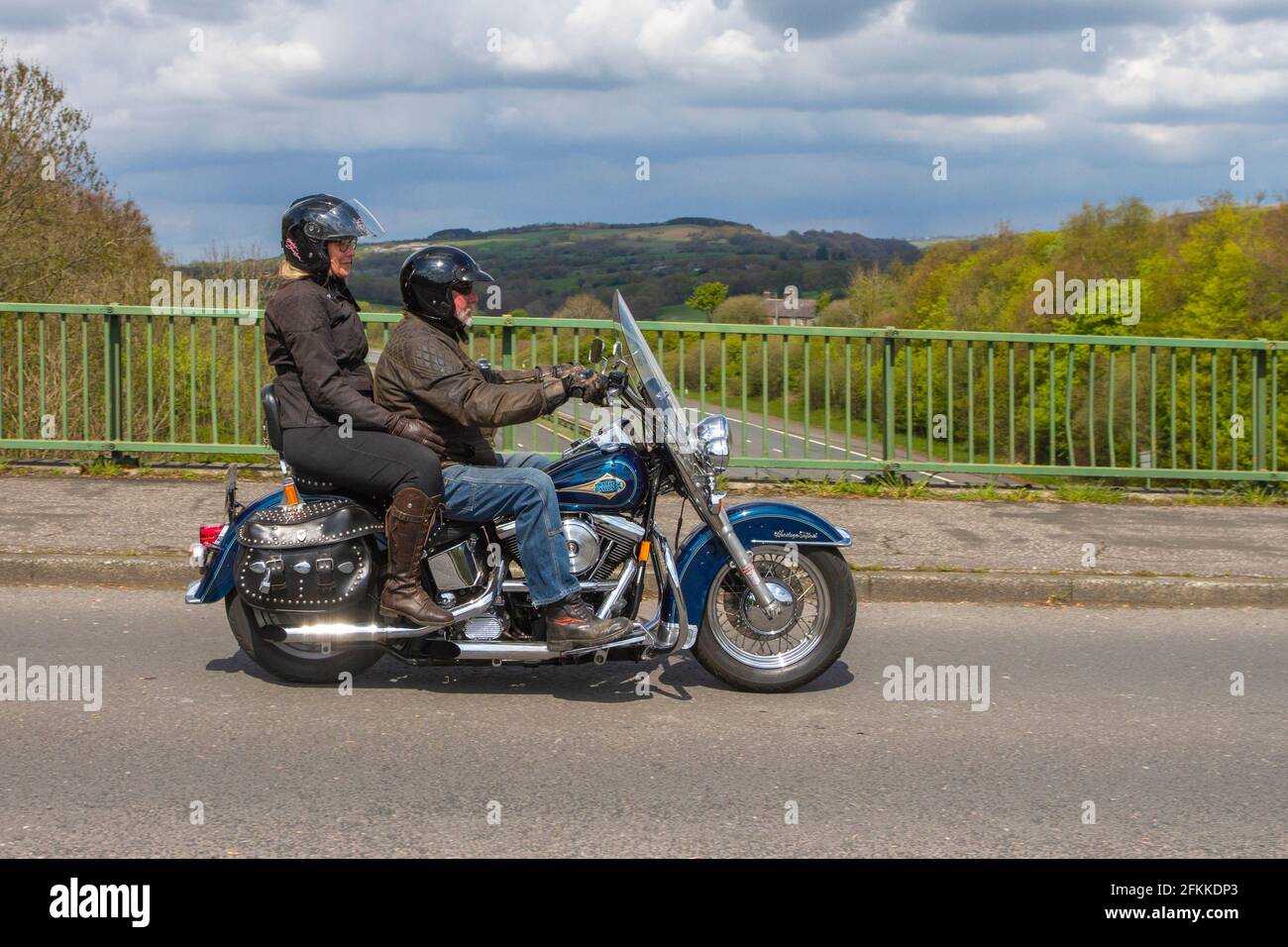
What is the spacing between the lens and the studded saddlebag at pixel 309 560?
5520mm

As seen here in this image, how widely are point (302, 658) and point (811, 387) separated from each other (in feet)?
20.9

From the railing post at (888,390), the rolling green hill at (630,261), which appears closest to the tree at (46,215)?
the rolling green hill at (630,261)

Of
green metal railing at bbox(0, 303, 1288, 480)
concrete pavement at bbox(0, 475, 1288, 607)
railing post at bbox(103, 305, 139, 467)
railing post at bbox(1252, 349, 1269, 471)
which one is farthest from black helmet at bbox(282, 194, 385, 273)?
railing post at bbox(1252, 349, 1269, 471)

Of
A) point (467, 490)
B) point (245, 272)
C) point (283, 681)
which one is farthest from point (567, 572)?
point (245, 272)

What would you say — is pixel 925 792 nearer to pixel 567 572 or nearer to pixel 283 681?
pixel 567 572

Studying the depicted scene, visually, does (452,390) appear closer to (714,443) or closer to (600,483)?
(600,483)

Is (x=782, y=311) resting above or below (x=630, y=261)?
below

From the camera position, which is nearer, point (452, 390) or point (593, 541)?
point (452, 390)

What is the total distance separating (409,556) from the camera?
545 centimetres

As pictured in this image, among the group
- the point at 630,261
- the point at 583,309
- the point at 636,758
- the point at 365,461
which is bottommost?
the point at 636,758

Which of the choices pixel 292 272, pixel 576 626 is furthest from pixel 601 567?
pixel 292 272

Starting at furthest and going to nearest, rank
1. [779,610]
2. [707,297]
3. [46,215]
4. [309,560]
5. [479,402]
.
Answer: [46,215] < [707,297] < [779,610] < [309,560] < [479,402]

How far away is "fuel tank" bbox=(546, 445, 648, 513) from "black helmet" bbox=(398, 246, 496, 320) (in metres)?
0.79

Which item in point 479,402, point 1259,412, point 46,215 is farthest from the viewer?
point 46,215
